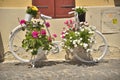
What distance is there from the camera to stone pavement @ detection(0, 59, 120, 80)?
741 centimetres

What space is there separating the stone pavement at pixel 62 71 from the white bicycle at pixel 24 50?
0.20m

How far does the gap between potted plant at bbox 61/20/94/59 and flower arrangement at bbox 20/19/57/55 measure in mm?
393

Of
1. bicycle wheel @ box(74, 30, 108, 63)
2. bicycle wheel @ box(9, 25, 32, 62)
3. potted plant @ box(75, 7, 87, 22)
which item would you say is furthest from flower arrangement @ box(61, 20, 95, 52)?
bicycle wheel @ box(9, 25, 32, 62)

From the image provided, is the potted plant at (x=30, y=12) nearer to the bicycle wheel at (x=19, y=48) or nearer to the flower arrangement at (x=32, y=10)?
the flower arrangement at (x=32, y=10)

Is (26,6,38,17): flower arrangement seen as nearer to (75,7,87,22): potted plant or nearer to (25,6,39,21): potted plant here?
(25,6,39,21): potted plant

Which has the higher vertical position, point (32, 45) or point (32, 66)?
point (32, 45)

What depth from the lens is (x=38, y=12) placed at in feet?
27.3

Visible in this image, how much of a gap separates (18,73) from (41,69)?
59cm

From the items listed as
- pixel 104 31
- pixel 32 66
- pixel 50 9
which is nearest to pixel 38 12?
pixel 50 9

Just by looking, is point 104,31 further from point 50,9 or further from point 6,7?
point 6,7

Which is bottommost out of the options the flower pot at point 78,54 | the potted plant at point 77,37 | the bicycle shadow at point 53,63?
the bicycle shadow at point 53,63

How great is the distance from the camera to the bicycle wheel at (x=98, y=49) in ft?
28.5

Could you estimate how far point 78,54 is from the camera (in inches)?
341

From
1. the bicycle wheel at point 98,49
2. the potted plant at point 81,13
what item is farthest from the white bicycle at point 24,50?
the potted plant at point 81,13
